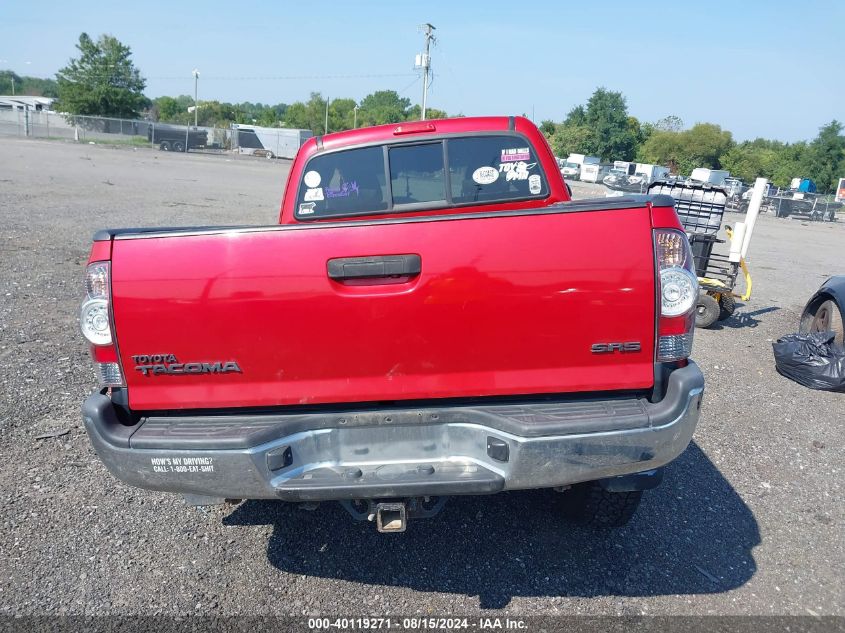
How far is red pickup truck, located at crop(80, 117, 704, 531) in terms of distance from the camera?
2576 millimetres

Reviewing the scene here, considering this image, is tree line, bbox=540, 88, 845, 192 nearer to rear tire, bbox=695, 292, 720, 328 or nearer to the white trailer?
the white trailer

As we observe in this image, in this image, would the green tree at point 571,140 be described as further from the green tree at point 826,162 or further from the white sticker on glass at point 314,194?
the white sticker on glass at point 314,194

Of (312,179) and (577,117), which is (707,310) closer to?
(312,179)

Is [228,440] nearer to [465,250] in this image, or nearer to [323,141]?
[465,250]

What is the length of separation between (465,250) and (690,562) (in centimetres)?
205

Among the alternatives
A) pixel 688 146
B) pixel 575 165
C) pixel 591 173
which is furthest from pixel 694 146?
pixel 591 173

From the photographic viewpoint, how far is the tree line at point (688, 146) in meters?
67.2

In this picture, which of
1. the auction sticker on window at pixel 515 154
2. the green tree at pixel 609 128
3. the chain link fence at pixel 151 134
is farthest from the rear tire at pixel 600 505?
the green tree at pixel 609 128

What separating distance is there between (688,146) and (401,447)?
8004 cm

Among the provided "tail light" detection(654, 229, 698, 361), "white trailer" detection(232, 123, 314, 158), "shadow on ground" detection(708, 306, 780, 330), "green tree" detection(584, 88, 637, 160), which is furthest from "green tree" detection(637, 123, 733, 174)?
"tail light" detection(654, 229, 698, 361)

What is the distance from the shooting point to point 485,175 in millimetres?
4184

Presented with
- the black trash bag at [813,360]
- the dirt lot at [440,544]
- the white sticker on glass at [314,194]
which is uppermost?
the white sticker on glass at [314,194]

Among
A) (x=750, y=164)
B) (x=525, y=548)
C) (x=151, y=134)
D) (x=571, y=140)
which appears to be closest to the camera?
(x=525, y=548)

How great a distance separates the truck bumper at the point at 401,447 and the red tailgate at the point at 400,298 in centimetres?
19
